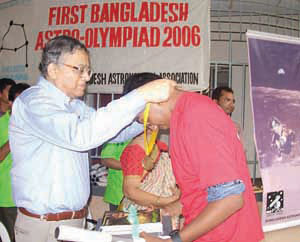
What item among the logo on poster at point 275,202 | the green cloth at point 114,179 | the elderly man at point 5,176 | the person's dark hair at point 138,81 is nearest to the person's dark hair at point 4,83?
the elderly man at point 5,176

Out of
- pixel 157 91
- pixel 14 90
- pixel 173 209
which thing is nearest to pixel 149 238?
pixel 157 91

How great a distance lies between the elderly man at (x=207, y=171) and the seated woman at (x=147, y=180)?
0.72m

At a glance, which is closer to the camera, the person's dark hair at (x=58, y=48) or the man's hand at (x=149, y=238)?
the man's hand at (x=149, y=238)

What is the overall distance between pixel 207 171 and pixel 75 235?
440 mm

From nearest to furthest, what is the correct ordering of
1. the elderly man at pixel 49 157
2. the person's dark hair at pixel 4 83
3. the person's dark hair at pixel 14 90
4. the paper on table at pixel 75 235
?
the paper on table at pixel 75 235, the elderly man at pixel 49 157, the person's dark hair at pixel 14 90, the person's dark hair at pixel 4 83

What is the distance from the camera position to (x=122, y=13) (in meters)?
4.21

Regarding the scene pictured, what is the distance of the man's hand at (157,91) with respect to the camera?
1.43 m

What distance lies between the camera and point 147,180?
2.32 meters

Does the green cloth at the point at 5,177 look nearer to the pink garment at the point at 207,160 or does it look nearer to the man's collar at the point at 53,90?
the man's collar at the point at 53,90

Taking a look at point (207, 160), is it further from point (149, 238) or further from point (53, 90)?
point (53, 90)

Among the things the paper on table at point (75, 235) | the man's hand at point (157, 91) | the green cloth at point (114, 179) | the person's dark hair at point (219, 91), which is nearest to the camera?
the paper on table at point (75, 235)

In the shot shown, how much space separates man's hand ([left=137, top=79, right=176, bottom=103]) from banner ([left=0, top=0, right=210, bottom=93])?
2452mm

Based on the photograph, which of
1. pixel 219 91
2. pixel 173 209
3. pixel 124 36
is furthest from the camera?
pixel 124 36

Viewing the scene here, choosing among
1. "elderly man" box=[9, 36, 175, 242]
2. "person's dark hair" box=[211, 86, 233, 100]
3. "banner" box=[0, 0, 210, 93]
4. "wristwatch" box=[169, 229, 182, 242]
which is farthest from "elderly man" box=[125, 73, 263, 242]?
"person's dark hair" box=[211, 86, 233, 100]
